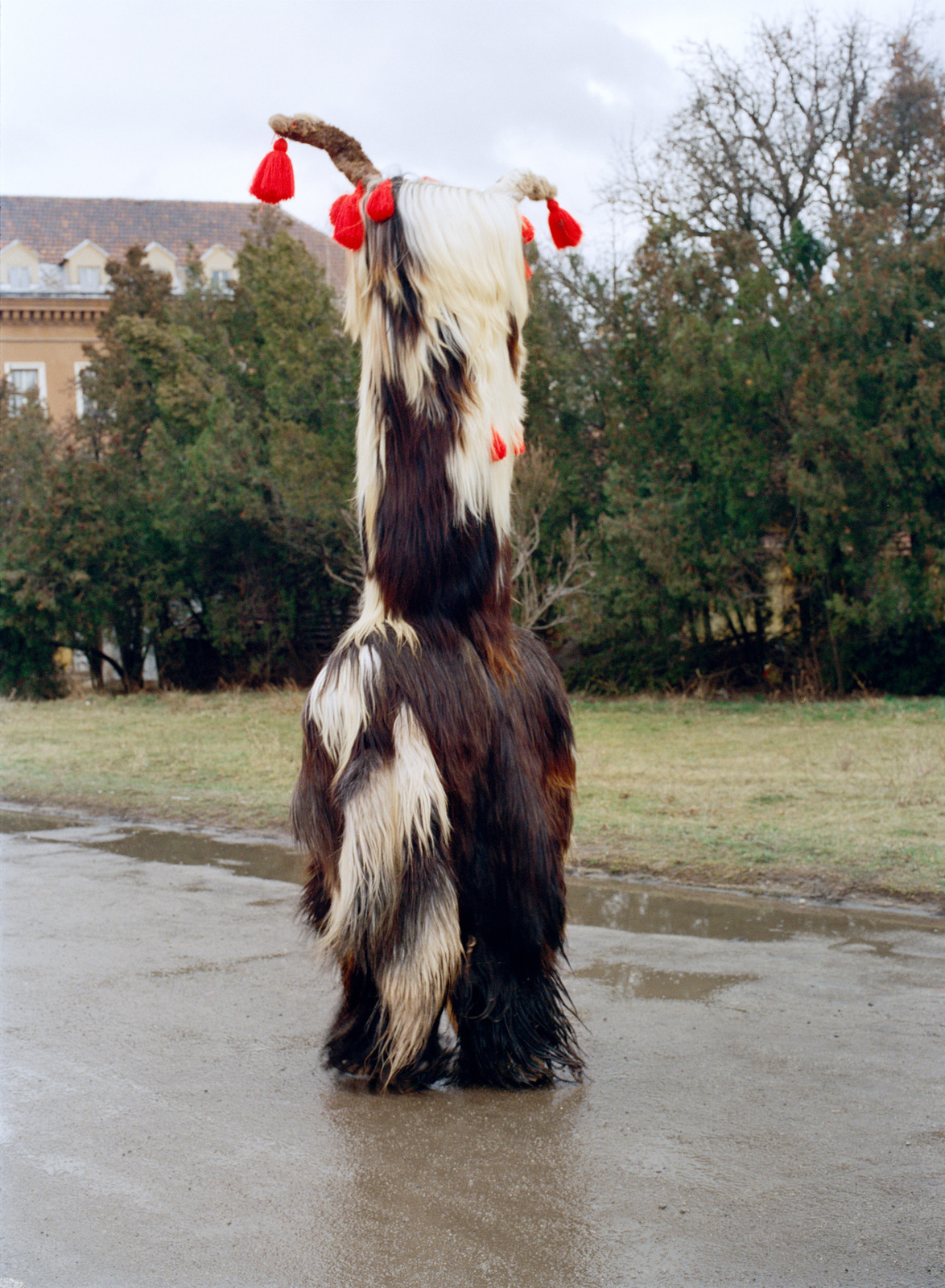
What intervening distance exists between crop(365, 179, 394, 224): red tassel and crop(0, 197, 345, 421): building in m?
40.0

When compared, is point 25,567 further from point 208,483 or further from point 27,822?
point 27,822

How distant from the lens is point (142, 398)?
80.9ft

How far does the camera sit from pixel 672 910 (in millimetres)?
6609

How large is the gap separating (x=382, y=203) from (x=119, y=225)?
4841cm

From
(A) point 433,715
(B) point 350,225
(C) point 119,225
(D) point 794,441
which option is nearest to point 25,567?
(D) point 794,441

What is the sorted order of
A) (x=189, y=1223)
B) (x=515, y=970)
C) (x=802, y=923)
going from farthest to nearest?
(x=802, y=923), (x=515, y=970), (x=189, y=1223)

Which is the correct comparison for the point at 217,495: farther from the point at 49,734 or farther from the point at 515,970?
the point at 515,970

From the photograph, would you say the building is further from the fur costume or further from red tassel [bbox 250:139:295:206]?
the fur costume

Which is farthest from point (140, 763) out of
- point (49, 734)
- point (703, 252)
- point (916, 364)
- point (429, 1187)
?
point (703, 252)

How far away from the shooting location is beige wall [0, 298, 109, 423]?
45.2 m

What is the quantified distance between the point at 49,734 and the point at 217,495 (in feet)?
22.0

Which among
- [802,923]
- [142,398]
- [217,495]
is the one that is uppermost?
[142,398]

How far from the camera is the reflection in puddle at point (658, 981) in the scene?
5096 millimetres

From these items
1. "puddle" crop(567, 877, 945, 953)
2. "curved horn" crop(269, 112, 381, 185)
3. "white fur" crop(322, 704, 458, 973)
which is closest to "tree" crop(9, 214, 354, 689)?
"puddle" crop(567, 877, 945, 953)
